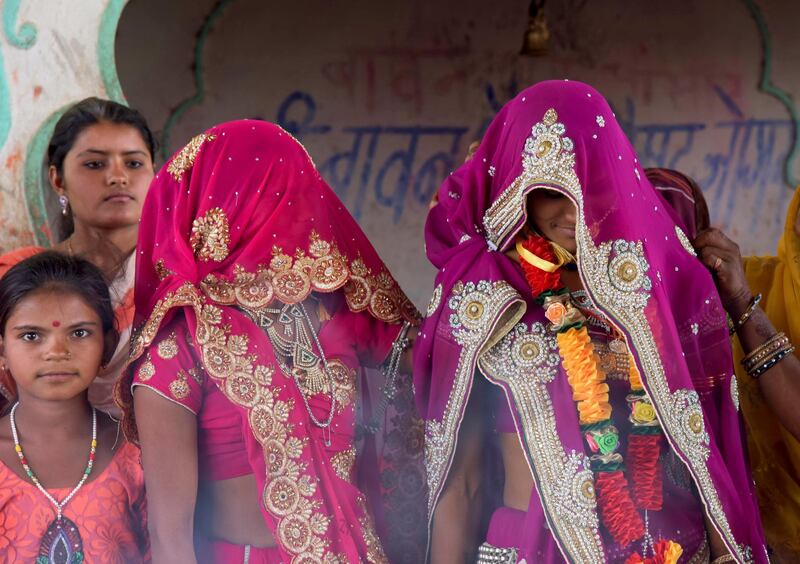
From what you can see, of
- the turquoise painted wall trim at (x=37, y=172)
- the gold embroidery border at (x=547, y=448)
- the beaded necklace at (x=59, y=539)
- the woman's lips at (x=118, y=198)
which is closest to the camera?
the gold embroidery border at (x=547, y=448)

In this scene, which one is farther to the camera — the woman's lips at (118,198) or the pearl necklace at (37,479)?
the woman's lips at (118,198)

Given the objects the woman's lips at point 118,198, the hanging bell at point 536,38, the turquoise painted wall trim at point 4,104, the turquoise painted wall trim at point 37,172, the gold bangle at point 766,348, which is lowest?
the gold bangle at point 766,348

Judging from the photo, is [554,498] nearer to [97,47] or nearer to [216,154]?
[216,154]

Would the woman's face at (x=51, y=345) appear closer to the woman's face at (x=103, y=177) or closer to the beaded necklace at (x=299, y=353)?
the beaded necklace at (x=299, y=353)

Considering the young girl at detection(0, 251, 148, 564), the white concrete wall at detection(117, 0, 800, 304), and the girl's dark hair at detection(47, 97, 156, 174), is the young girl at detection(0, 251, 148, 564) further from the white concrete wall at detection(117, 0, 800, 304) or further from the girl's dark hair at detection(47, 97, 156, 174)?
the white concrete wall at detection(117, 0, 800, 304)

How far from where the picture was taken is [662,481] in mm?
2582

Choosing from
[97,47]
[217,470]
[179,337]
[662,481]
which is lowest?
[662,481]

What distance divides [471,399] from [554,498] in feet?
1.06

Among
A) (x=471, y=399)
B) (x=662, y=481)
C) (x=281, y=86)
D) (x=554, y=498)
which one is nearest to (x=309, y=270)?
(x=471, y=399)

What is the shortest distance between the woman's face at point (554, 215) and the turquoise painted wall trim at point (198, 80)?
3.14 meters

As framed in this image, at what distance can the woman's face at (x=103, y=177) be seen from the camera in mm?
3568

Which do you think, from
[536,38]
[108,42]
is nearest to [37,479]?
[108,42]

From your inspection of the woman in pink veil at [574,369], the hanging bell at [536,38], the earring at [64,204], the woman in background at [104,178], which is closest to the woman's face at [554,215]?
the woman in pink veil at [574,369]

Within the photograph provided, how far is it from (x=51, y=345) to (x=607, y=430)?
4.63ft
